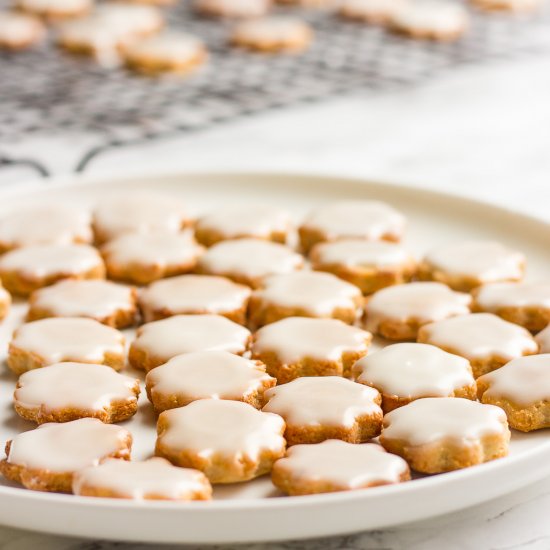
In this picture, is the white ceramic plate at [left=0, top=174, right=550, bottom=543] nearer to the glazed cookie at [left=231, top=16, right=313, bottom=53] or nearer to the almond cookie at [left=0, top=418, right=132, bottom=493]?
the almond cookie at [left=0, top=418, right=132, bottom=493]

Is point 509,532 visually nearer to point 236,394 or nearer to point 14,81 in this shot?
point 236,394

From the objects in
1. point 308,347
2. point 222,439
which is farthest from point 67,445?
point 308,347

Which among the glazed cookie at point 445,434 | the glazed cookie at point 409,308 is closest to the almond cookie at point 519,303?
the glazed cookie at point 409,308

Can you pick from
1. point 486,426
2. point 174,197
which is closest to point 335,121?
point 174,197

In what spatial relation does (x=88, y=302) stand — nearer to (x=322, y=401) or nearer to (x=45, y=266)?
(x=45, y=266)

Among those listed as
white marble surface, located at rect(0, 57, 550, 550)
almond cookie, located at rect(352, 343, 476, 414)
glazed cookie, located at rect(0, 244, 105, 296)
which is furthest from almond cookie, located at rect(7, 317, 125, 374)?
white marble surface, located at rect(0, 57, 550, 550)
